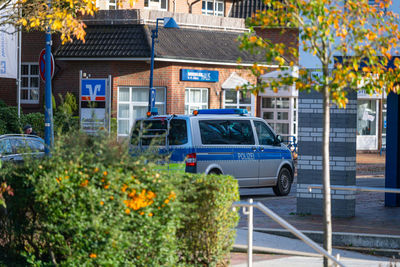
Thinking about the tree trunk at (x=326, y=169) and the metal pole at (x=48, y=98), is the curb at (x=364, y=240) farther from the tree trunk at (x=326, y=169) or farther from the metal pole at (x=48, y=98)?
the metal pole at (x=48, y=98)

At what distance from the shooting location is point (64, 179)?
702 centimetres

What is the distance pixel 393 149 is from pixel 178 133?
14.9 feet

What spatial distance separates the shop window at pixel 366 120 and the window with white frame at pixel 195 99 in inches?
476

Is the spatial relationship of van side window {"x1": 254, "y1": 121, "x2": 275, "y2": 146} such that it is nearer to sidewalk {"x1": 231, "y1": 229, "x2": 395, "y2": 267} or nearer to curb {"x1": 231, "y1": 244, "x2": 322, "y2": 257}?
sidewalk {"x1": 231, "y1": 229, "x2": 395, "y2": 267}

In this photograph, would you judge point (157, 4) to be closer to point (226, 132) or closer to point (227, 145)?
point (226, 132)

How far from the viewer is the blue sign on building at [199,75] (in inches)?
1334

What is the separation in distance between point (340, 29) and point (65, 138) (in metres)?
2.95

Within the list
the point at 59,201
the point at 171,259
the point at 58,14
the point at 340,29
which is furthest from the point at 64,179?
the point at 58,14

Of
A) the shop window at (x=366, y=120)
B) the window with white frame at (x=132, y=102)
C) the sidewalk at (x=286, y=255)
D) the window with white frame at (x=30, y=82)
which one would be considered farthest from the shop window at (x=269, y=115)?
the sidewalk at (x=286, y=255)

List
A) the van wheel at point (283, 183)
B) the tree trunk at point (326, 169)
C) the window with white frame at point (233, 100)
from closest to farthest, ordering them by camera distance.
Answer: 1. the tree trunk at point (326, 169)
2. the van wheel at point (283, 183)
3. the window with white frame at point (233, 100)

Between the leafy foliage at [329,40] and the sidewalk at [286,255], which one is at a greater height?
the leafy foliage at [329,40]

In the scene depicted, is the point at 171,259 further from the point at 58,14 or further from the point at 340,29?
the point at 58,14

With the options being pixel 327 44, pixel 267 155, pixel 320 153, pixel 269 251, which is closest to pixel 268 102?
pixel 267 155

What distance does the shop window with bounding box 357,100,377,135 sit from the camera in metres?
43.5
